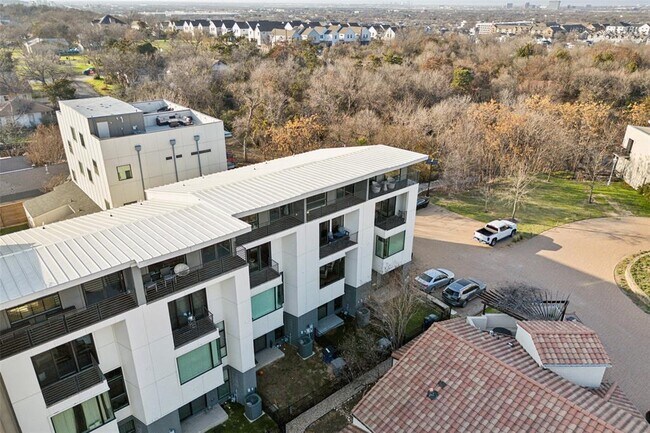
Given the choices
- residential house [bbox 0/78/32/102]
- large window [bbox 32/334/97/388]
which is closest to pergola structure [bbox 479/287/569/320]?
large window [bbox 32/334/97/388]

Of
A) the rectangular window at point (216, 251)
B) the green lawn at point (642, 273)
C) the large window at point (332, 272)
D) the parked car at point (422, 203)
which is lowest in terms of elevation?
the green lawn at point (642, 273)

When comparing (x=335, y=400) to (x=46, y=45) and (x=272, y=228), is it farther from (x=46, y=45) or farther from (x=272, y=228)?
(x=46, y=45)

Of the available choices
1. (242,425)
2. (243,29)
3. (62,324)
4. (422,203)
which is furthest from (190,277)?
(243,29)

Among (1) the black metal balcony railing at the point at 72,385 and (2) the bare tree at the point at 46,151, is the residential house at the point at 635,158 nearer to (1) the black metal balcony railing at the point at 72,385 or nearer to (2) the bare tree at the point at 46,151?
(1) the black metal balcony railing at the point at 72,385

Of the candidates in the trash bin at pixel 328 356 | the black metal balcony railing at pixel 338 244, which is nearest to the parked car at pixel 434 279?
the black metal balcony railing at pixel 338 244

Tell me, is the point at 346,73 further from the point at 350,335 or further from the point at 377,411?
the point at 377,411

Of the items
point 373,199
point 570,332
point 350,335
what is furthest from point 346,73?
point 570,332
